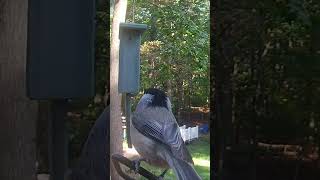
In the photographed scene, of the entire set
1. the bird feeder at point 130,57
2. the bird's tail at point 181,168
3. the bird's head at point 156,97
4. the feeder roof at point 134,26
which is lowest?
the bird's tail at point 181,168

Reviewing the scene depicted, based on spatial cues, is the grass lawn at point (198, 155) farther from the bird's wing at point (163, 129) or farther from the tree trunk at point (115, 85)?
the tree trunk at point (115, 85)

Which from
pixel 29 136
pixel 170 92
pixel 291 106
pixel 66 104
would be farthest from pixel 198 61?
pixel 66 104

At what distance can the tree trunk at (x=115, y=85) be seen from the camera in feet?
12.1

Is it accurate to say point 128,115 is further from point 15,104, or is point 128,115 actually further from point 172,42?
point 15,104

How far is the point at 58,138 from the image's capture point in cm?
219

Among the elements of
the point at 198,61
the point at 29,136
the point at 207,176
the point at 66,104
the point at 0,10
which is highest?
the point at 0,10

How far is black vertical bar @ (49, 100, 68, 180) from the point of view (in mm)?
2178

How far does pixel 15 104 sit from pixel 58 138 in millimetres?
1677

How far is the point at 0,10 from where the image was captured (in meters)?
3.68

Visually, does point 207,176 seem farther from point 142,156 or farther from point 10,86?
point 10,86

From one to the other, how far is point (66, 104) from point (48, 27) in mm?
343

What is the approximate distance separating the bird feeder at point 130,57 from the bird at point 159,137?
133 mm

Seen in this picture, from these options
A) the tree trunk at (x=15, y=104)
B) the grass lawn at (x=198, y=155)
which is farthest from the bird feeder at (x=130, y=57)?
the tree trunk at (x=15, y=104)

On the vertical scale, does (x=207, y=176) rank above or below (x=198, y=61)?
below
